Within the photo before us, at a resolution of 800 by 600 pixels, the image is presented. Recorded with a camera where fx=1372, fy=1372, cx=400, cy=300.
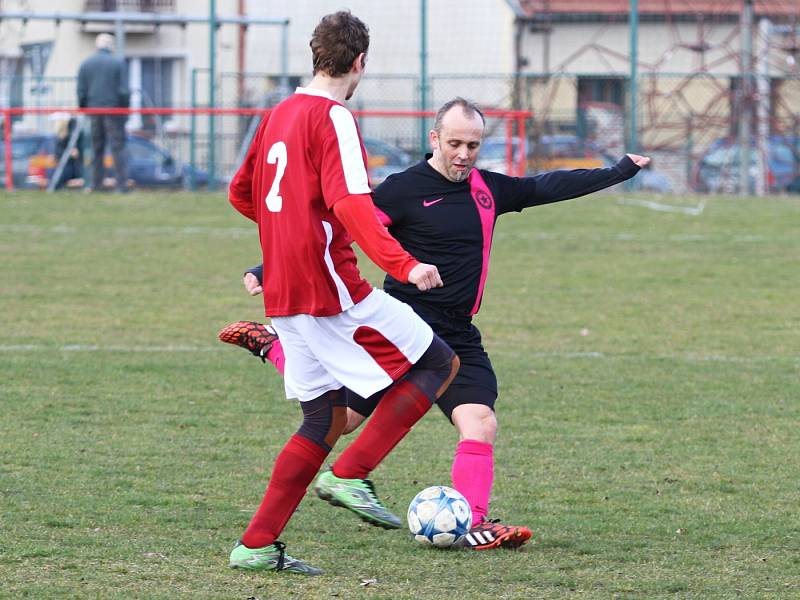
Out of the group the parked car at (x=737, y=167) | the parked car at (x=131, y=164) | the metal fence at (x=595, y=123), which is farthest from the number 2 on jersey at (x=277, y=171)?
the parked car at (x=737, y=167)

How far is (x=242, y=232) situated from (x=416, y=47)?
35.1ft

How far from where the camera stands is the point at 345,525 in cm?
500

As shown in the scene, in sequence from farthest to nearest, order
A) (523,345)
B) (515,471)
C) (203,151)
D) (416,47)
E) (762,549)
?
(416,47), (203,151), (523,345), (515,471), (762,549)

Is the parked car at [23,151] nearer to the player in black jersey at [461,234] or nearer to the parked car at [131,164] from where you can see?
the parked car at [131,164]

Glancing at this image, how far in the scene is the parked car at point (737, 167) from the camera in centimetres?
2117

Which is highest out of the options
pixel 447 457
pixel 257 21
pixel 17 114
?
pixel 257 21

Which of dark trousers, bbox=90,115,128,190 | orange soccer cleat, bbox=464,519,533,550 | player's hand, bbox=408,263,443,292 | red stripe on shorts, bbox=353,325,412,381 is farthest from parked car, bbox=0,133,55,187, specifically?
player's hand, bbox=408,263,443,292

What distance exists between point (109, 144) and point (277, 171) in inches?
621

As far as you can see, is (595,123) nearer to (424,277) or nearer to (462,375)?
(462,375)

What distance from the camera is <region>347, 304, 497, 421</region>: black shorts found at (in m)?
4.92

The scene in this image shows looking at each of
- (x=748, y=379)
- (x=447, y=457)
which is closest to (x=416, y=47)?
(x=748, y=379)

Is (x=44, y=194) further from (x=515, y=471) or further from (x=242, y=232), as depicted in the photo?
(x=515, y=471)

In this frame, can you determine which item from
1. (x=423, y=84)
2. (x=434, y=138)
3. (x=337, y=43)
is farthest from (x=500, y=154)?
(x=337, y=43)

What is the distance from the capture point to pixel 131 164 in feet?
67.1
